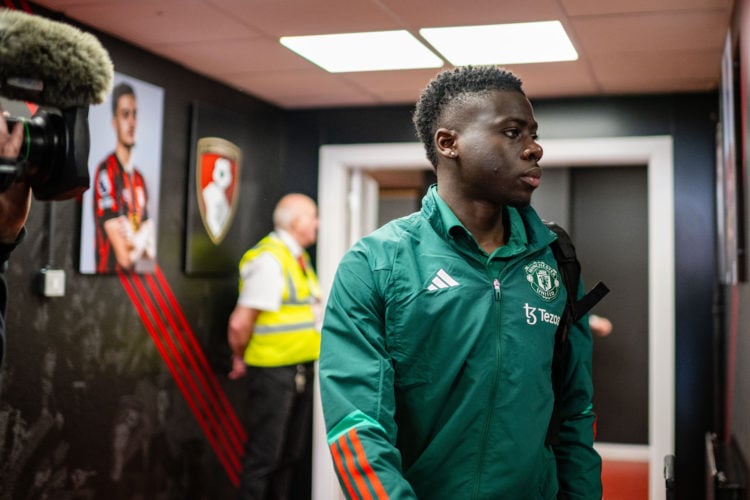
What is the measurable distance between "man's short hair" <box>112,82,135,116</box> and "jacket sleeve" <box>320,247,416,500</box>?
237 centimetres

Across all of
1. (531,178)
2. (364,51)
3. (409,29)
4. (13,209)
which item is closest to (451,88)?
(531,178)

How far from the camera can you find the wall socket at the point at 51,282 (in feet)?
10.4

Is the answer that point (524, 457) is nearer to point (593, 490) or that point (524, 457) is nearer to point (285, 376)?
point (593, 490)

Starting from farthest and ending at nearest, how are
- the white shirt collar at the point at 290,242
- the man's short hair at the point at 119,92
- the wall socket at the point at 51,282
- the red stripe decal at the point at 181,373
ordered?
the white shirt collar at the point at 290,242 < the red stripe decal at the point at 181,373 < the man's short hair at the point at 119,92 < the wall socket at the point at 51,282

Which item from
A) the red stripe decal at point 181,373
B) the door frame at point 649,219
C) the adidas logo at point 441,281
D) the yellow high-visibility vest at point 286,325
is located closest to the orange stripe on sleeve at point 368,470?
the adidas logo at point 441,281

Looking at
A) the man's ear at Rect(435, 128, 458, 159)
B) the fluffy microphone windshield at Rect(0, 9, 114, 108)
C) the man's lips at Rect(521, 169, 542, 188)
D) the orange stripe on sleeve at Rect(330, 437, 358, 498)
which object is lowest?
the orange stripe on sleeve at Rect(330, 437, 358, 498)

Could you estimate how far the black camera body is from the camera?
1.41 m

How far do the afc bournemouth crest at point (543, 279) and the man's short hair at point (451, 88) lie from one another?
0.32m

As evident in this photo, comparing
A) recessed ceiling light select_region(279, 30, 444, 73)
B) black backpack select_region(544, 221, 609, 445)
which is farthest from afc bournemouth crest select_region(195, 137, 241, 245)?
black backpack select_region(544, 221, 609, 445)

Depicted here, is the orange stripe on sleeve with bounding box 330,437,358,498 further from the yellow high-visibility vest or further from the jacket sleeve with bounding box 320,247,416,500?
the yellow high-visibility vest

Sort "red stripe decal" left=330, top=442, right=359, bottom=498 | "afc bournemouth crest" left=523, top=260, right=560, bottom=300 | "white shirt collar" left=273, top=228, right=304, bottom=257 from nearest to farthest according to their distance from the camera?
"red stripe decal" left=330, top=442, right=359, bottom=498, "afc bournemouth crest" left=523, top=260, right=560, bottom=300, "white shirt collar" left=273, top=228, right=304, bottom=257

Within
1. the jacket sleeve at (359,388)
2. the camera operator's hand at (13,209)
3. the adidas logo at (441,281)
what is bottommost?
the jacket sleeve at (359,388)

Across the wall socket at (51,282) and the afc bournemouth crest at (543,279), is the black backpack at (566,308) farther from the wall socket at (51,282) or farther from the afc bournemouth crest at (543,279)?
the wall socket at (51,282)

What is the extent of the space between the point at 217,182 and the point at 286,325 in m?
0.82
